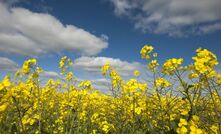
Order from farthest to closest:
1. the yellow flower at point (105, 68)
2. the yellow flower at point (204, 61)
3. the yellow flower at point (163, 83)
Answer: the yellow flower at point (105, 68) < the yellow flower at point (163, 83) < the yellow flower at point (204, 61)

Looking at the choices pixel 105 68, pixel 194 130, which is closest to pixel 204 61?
pixel 194 130

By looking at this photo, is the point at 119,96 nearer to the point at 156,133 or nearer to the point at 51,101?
the point at 156,133

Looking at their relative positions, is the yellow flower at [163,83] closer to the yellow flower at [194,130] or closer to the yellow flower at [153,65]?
the yellow flower at [153,65]

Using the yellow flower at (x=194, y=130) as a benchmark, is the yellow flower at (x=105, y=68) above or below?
above

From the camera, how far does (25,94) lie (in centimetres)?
405

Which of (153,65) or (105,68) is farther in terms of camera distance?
(105,68)

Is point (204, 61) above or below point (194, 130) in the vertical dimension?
above

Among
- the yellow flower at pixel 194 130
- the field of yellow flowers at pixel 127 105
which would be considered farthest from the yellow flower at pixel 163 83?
the yellow flower at pixel 194 130

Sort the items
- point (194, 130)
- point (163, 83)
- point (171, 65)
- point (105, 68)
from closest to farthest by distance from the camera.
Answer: point (194, 130), point (171, 65), point (163, 83), point (105, 68)

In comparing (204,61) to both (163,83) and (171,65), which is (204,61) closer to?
(171,65)

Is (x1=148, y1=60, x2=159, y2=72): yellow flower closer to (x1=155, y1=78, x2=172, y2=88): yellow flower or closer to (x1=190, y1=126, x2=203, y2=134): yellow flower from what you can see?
(x1=155, y1=78, x2=172, y2=88): yellow flower

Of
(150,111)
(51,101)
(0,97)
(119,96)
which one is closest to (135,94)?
(150,111)

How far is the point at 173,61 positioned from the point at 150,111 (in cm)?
160

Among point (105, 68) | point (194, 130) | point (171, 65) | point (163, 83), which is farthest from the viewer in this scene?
point (105, 68)
